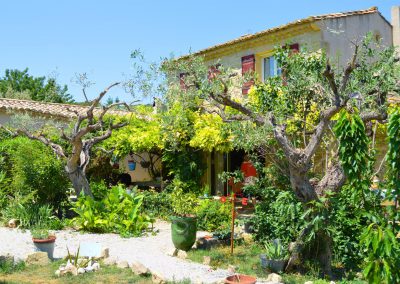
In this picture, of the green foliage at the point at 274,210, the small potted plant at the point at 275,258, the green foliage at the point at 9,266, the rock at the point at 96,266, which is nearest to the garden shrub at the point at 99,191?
the green foliage at the point at 274,210

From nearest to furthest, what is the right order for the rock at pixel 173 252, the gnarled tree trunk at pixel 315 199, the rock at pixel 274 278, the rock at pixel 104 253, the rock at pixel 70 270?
1. the rock at pixel 274 278
2. the gnarled tree trunk at pixel 315 199
3. the rock at pixel 70 270
4. the rock at pixel 104 253
5. the rock at pixel 173 252

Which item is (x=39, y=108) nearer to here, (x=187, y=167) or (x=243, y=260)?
(x=187, y=167)

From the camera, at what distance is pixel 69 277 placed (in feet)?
24.4

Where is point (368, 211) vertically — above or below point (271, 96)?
below

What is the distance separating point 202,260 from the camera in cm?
870

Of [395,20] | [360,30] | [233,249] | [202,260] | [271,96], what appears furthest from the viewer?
[395,20]

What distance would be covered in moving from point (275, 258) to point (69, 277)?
135 inches

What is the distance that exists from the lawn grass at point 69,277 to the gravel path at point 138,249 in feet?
1.45

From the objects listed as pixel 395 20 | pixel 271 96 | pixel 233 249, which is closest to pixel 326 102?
pixel 271 96

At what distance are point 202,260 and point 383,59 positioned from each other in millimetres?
5540

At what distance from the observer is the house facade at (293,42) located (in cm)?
1397

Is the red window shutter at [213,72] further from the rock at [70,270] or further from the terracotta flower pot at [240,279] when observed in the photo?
the rock at [70,270]

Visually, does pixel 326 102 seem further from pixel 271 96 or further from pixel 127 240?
pixel 127 240

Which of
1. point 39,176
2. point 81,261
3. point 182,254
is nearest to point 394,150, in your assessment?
point 182,254
